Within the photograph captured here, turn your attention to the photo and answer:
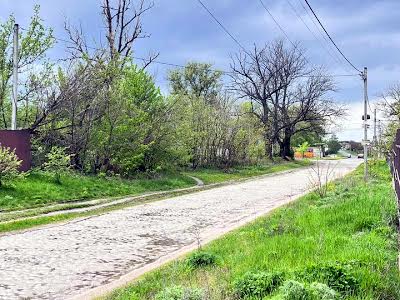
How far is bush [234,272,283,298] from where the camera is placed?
530 cm

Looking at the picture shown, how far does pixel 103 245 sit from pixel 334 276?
6.17 meters

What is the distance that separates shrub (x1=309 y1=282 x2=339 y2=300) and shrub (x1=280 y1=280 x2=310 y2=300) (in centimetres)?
6

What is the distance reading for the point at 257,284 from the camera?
5.43 m

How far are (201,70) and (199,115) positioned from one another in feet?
114

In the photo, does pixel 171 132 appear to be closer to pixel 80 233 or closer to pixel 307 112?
pixel 80 233

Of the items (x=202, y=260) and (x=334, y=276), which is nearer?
(x=334, y=276)

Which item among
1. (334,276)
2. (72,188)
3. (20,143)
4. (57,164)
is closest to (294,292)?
(334,276)

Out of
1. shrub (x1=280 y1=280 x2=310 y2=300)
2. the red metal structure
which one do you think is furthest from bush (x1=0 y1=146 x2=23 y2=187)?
shrub (x1=280 y1=280 x2=310 y2=300)

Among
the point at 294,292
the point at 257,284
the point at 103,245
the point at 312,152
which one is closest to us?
the point at 294,292

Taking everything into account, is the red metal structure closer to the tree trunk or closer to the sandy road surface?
the sandy road surface

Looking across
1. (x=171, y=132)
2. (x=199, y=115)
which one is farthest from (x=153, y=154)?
(x=199, y=115)

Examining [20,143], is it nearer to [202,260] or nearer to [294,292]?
[202,260]

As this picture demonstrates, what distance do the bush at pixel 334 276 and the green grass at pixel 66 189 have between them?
12.2 m

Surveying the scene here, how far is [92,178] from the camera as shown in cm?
2200
